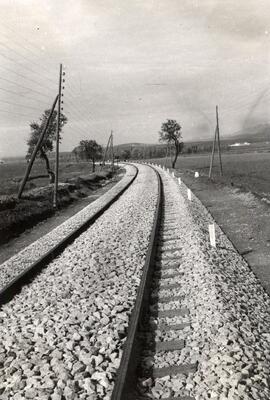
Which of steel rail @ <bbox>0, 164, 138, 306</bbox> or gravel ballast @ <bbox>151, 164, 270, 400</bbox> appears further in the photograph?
steel rail @ <bbox>0, 164, 138, 306</bbox>

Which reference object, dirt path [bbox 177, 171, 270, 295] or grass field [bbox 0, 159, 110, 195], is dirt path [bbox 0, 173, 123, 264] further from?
grass field [bbox 0, 159, 110, 195]

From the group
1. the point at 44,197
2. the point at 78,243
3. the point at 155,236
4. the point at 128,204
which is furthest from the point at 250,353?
the point at 44,197

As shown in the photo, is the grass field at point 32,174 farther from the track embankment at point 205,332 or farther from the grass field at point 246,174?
the track embankment at point 205,332

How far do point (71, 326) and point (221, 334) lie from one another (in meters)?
2.30

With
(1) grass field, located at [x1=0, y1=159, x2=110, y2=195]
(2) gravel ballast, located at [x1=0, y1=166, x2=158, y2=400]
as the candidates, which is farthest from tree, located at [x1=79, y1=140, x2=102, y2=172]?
(2) gravel ballast, located at [x1=0, y1=166, x2=158, y2=400]

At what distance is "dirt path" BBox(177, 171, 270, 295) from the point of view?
33.4 ft

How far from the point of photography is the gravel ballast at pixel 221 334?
14.9 ft

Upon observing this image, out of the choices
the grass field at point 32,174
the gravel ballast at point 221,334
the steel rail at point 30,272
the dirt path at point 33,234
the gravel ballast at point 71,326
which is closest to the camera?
the gravel ballast at point 221,334

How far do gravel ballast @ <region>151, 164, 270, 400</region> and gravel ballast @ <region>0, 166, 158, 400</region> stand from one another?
32.3 inches

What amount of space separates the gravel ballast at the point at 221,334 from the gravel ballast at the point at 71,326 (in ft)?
2.69

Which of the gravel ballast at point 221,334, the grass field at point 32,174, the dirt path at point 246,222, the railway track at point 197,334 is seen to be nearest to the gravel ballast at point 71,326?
the railway track at point 197,334

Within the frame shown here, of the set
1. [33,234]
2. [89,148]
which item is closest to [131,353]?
[33,234]

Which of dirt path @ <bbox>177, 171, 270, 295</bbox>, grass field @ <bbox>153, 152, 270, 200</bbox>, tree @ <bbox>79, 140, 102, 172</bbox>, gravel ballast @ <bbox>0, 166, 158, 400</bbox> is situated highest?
tree @ <bbox>79, 140, 102, 172</bbox>

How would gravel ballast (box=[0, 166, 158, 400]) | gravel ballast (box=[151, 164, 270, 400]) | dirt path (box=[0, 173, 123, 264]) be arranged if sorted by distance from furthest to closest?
1. dirt path (box=[0, 173, 123, 264])
2. gravel ballast (box=[0, 166, 158, 400])
3. gravel ballast (box=[151, 164, 270, 400])
